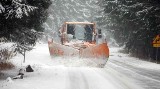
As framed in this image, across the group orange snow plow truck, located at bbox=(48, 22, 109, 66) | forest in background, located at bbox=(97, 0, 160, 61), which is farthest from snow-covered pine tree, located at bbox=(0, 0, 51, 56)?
forest in background, located at bbox=(97, 0, 160, 61)

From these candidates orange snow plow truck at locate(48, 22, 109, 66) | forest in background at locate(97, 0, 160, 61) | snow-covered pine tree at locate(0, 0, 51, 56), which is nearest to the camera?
snow-covered pine tree at locate(0, 0, 51, 56)

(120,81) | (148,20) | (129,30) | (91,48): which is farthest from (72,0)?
(120,81)

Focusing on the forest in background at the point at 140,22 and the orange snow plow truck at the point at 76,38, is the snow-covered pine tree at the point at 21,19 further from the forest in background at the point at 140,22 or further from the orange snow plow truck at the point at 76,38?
the forest in background at the point at 140,22

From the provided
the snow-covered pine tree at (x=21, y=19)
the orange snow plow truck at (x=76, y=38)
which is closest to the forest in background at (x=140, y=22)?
the orange snow plow truck at (x=76, y=38)

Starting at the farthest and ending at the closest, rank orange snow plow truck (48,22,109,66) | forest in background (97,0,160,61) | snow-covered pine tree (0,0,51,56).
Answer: forest in background (97,0,160,61), orange snow plow truck (48,22,109,66), snow-covered pine tree (0,0,51,56)

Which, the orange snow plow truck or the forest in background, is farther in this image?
the forest in background

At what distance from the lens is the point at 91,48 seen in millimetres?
17969

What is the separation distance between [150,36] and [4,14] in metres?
15.1

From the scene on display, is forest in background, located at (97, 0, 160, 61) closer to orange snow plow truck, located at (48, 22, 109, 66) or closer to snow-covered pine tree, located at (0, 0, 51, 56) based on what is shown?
orange snow plow truck, located at (48, 22, 109, 66)

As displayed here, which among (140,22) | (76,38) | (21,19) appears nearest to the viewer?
(21,19)

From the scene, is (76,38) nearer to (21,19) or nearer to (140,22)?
(140,22)

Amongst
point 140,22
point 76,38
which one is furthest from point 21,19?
point 140,22

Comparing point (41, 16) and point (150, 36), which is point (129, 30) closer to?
point (150, 36)

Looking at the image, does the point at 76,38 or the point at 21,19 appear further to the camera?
the point at 76,38
